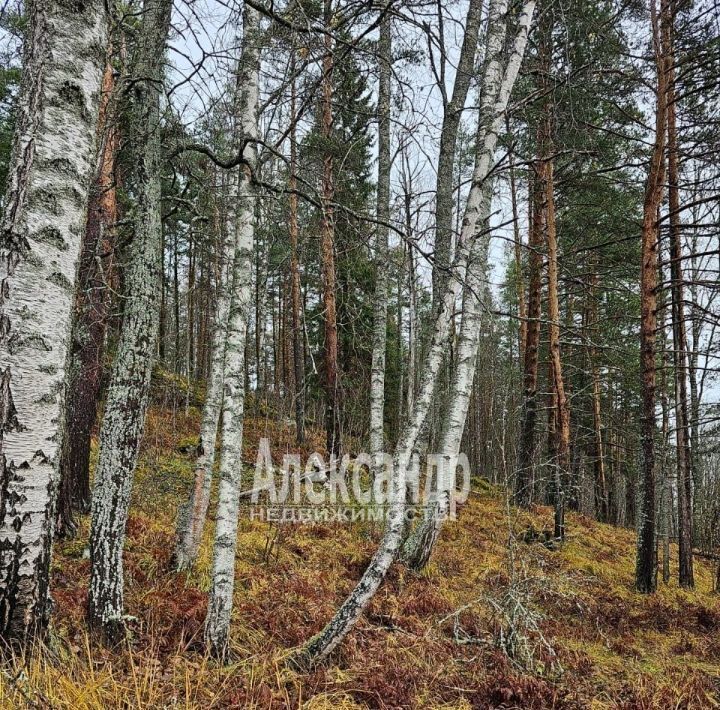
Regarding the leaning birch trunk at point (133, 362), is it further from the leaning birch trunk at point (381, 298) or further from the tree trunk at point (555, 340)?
the tree trunk at point (555, 340)

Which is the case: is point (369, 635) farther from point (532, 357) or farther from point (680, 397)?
point (532, 357)

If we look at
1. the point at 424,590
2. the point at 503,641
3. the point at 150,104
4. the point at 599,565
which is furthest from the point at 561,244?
the point at 150,104

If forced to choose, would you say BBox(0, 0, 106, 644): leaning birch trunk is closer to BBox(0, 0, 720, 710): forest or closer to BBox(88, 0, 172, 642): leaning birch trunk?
BBox(0, 0, 720, 710): forest

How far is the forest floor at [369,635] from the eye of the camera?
8.77 ft

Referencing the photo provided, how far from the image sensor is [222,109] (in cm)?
376

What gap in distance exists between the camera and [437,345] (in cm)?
376

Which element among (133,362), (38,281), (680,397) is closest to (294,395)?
(133,362)

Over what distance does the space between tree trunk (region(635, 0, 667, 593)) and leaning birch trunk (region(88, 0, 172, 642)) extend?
691 centimetres

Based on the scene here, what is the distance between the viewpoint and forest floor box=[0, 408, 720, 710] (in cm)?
267

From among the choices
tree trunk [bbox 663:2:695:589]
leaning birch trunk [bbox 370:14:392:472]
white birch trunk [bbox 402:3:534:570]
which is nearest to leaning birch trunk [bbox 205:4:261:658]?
white birch trunk [bbox 402:3:534:570]

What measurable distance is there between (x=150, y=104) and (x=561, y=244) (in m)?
11.0

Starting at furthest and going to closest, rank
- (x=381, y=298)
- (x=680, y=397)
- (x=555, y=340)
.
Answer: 1. (x=555, y=340)
2. (x=680, y=397)
3. (x=381, y=298)

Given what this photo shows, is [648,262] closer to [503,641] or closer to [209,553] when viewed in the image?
[503,641]

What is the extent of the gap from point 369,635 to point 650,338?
5875 millimetres
